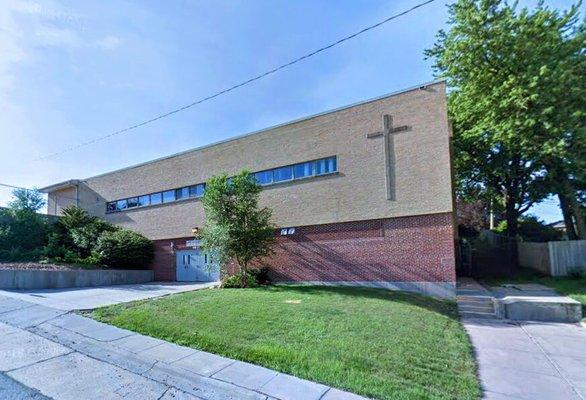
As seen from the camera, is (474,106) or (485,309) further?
(474,106)

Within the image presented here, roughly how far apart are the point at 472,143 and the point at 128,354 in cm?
2087

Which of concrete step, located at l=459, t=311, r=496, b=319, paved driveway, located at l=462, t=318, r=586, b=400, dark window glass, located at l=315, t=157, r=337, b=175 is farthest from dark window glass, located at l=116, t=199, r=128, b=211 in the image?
paved driveway, located at l=462, t=318, r=586, b=400

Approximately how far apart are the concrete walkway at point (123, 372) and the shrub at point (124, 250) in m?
12.9

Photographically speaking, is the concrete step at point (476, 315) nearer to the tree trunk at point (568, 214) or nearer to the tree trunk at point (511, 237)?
the tree trunk at point (511, 237)

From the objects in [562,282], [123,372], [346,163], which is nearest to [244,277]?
[346,163]

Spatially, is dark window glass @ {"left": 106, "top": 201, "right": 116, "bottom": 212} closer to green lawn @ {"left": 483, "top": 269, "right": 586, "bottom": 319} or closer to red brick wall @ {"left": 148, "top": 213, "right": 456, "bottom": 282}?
red brick wall @ {"left": 148, "top": 213, "right": 456, "bottom": 282}

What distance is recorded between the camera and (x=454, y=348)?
7422mm

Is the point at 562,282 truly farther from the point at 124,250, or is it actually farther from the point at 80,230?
the point at 80,230

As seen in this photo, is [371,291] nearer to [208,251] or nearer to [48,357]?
[208,251]

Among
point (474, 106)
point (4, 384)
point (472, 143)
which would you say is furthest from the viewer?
point (472, 143)

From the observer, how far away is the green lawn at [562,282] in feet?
42.1

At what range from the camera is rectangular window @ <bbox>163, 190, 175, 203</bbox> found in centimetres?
2276

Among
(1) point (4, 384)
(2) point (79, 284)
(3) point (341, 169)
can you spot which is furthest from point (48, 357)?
(3) point (341, 169)

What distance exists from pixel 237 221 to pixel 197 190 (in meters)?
6.83
